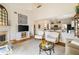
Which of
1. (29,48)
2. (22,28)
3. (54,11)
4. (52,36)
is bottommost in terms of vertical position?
(29,48)

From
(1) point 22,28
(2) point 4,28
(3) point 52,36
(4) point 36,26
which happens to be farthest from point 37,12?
(2) point 4,28

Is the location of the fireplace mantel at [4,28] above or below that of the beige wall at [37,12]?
below

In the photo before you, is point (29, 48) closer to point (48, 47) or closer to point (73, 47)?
point (48, 47)

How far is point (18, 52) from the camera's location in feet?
7.06

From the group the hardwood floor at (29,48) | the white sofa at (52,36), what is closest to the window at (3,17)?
the hardwood floor at (29,48)

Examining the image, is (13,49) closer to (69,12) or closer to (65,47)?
(65,47)

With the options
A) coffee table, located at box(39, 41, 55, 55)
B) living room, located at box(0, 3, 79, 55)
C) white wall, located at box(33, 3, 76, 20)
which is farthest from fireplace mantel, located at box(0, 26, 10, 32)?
coffee table, located at box(39, 41, 55, 55)

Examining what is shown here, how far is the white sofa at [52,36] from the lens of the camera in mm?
2111

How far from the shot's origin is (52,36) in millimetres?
2123

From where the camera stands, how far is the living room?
208 centimetres

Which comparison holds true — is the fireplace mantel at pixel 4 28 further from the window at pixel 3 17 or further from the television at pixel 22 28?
the television at pixel 22 28

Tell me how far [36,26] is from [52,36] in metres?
0.33

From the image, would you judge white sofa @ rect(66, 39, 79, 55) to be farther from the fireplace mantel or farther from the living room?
the fireplace mantel
